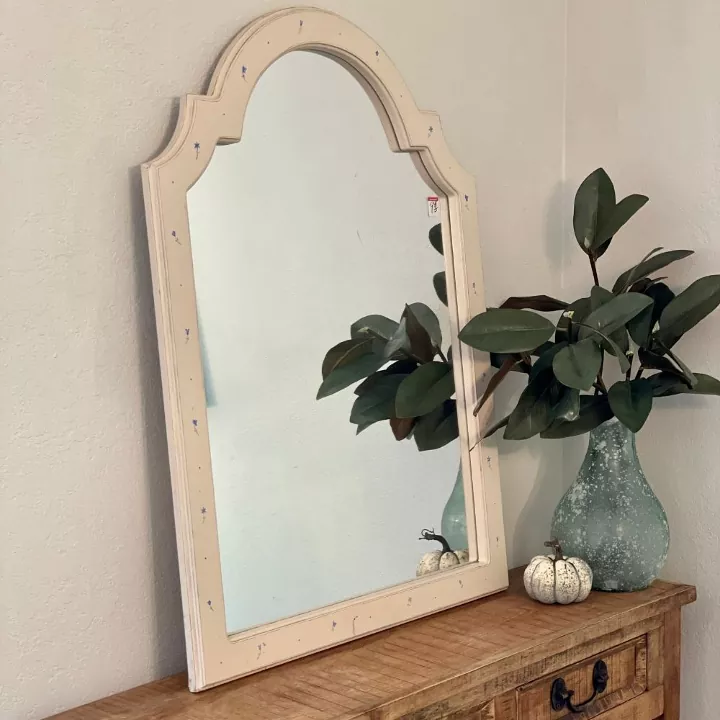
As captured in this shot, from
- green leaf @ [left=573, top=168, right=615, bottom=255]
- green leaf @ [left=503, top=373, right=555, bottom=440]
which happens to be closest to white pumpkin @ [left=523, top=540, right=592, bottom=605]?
green leaf @ [left=503, top=373, right=555, bottom=440]

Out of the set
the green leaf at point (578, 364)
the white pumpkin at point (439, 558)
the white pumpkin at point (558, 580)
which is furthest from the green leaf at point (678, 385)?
the white pumpkin at point (439, 558)

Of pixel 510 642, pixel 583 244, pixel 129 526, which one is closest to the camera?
pixel 129 526

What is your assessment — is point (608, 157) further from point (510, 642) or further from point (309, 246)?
point (510, 642)

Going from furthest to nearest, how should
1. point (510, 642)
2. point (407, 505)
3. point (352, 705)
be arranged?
point (407, 505) < point (510, 642) < point (352, 705)

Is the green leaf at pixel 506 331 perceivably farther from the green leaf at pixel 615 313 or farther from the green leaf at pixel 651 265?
the green leaf at pixel 651 265

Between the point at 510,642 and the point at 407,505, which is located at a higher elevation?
the point at 407,505

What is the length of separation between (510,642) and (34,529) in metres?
0.69

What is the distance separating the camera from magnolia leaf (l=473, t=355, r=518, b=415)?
159 cm

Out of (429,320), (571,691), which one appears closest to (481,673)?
(571,691)

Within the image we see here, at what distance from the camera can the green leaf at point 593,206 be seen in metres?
1.72

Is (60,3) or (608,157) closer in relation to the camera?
(60,3)

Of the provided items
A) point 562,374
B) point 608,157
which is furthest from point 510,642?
point 608,157

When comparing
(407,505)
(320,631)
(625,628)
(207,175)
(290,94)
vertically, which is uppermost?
→ (290,94)

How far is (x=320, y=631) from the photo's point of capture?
1.40 metres
